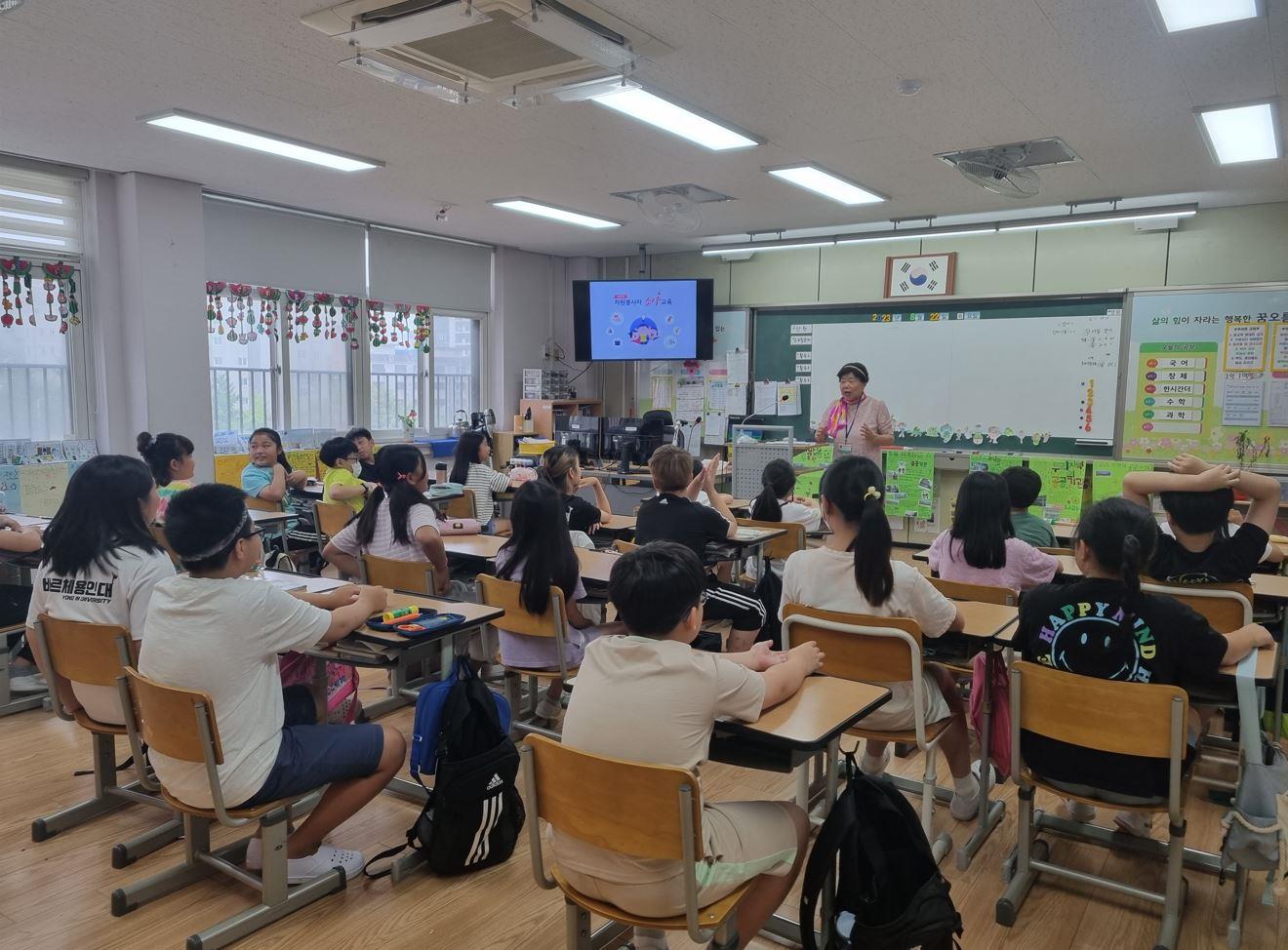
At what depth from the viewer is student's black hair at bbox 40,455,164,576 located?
273 centimetres

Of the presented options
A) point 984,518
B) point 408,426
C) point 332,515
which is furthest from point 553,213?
point 984,518

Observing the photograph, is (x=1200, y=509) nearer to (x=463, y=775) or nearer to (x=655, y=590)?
(x=655, y=590)

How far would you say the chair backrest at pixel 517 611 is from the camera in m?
3.15

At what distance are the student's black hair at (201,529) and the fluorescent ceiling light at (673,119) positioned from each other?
2566 millimetres

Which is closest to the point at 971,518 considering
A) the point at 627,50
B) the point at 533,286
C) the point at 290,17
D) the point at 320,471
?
the point at 627,50

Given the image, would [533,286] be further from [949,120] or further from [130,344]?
[949,120]

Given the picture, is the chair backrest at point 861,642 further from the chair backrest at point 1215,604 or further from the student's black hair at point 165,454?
the student's black hair at point 165,454

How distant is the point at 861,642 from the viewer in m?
2.46

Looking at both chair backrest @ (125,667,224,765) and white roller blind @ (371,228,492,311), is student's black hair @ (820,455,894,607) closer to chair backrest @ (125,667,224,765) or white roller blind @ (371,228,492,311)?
chair backrest @ (125,667,224,765)

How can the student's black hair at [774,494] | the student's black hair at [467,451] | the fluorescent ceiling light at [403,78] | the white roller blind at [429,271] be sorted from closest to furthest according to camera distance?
the fluorescent ceiling light at [403,78] < the student's black hair at [774,494] < the student's black hair at [467,451] < the white roller blind at [429,271]

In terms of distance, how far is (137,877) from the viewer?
2594 mm

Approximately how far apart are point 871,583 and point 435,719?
4.45 ft

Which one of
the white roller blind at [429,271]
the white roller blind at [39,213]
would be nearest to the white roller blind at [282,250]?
the white roller blind at [429,271]

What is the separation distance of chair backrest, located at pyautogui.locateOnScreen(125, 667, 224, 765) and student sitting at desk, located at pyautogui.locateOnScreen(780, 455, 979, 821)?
1619 millimetres
